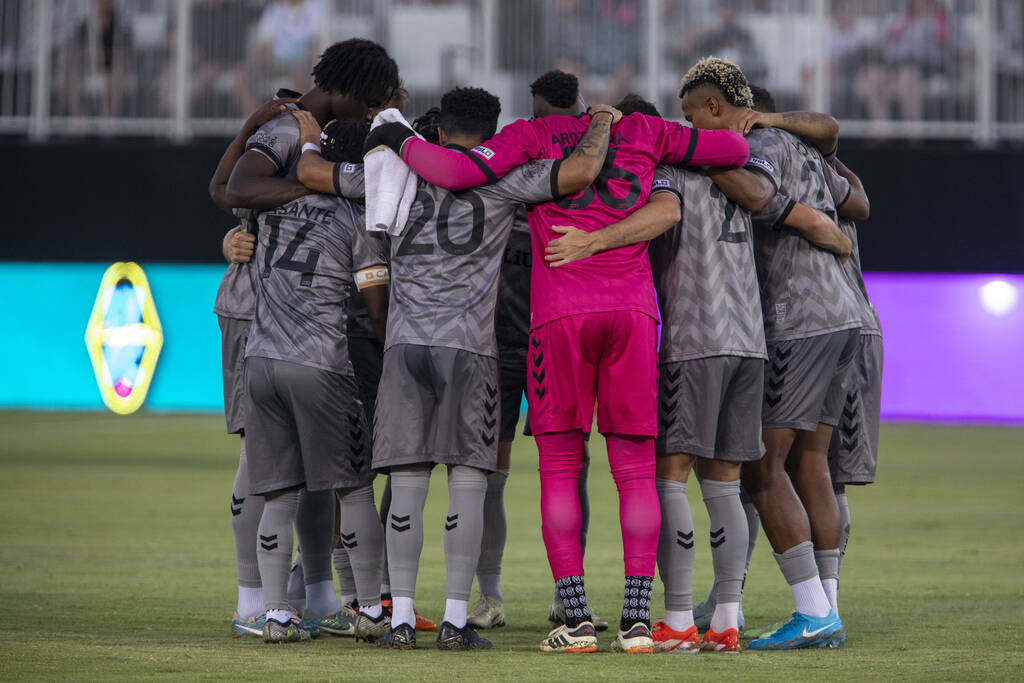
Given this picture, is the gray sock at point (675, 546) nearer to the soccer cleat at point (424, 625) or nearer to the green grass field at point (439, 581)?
the green grass field at point (439, 581)

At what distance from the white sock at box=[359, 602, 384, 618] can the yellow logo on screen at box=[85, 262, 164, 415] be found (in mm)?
12189

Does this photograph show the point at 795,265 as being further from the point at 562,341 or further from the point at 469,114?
the point at 469,114

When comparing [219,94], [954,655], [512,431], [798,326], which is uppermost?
[219,94]

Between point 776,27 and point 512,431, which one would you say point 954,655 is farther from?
point 776,27

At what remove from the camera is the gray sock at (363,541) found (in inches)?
203

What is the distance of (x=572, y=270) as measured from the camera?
16.0ft

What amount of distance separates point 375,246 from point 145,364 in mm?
12955

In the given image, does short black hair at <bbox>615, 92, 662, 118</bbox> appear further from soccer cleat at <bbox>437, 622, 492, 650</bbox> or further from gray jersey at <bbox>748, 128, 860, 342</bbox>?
soccer cleat at <bbox>437, 622, 492, 650</bbox>

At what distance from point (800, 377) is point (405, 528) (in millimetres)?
1626

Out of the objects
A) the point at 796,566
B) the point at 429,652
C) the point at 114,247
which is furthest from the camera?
the point at 114,247

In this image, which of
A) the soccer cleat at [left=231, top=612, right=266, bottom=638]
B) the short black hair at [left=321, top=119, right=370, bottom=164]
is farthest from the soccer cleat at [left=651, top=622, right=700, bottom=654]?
the short black hair at [left=321, top=119, right=370, bottom=164]

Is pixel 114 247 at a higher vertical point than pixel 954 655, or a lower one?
higher

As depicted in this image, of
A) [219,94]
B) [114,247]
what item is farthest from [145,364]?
[219,94]

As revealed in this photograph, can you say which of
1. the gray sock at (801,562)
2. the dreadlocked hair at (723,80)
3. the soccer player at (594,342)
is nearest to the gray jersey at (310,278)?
the soccer player at (594,342)
